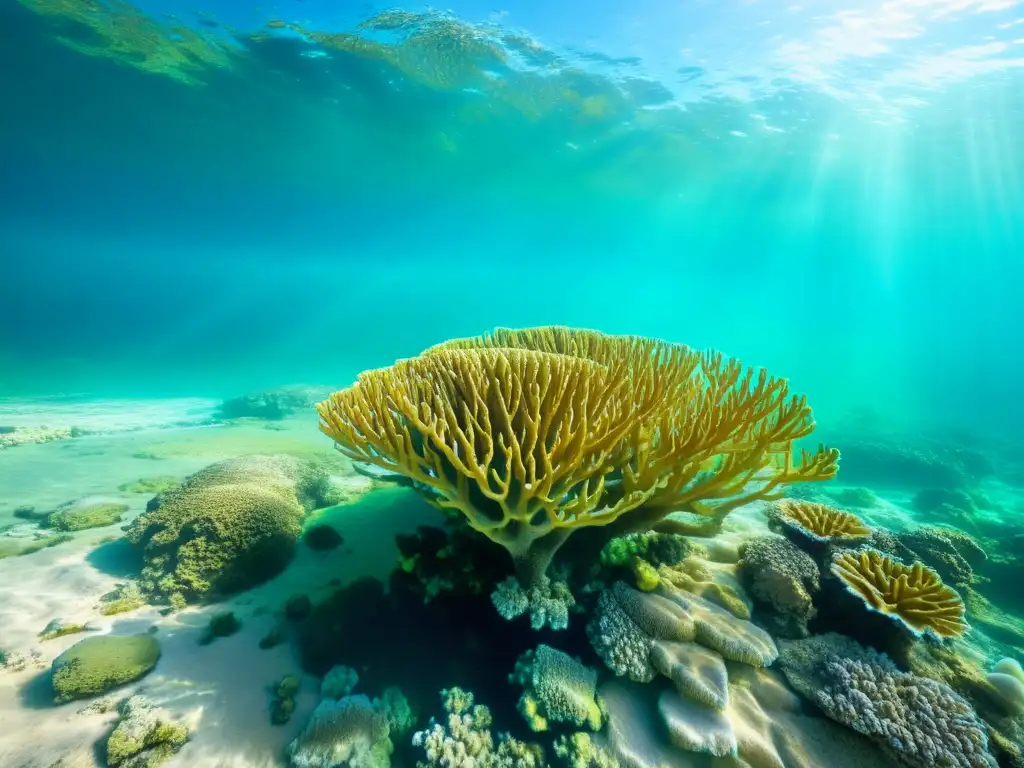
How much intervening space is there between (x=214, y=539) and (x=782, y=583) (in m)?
6.25

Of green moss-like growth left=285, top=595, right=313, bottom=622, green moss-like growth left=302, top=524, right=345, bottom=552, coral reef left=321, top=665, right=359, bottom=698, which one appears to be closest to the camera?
coral reef left=321, top=665, right=359, bottom=698

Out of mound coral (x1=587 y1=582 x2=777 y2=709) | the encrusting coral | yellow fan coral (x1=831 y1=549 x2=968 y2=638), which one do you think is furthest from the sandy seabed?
yellow fan coral (x1=831 y1=549 x2=968 y2=638)

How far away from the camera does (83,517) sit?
7.11 meters

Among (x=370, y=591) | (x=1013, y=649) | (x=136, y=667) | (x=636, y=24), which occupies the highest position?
(x=636, y=24)

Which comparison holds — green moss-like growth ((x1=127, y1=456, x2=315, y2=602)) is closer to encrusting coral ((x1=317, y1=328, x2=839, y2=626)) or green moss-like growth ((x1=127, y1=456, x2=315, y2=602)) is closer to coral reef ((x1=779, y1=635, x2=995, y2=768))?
encrusting coral ((x1=317, y1=328, x2=839, y2=626))

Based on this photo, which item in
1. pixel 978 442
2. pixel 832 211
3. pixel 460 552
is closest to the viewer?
pixel 460 552

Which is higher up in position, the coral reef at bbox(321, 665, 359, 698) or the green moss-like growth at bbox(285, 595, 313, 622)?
the green moss-like growth at bbox(285, 595, 313, 622)

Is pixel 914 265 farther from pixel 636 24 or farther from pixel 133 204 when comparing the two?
pixel 133 204

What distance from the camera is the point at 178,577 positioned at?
191 inches

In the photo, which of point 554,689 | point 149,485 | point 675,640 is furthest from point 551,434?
point 149,485

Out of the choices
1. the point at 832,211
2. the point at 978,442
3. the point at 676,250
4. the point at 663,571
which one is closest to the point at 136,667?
the point at 663,571

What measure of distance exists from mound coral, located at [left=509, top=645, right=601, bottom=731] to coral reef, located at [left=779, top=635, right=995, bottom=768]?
170 centimetres

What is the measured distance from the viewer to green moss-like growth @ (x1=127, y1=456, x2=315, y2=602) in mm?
4891

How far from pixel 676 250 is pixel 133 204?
75418 millimetres
